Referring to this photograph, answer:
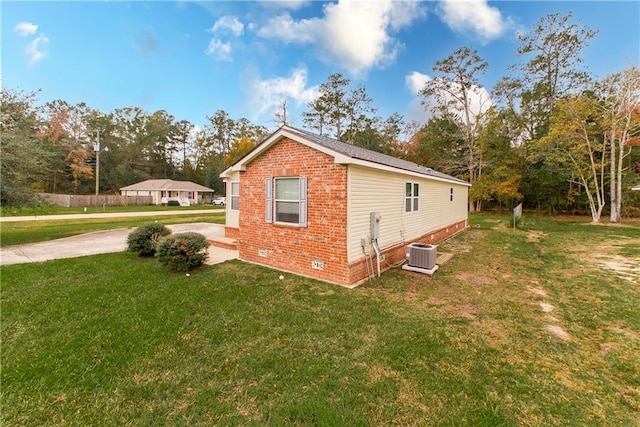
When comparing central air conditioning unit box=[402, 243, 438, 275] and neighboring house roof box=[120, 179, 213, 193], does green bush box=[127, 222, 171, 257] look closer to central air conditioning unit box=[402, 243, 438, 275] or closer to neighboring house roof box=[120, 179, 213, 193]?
central air conditioning unit box=[402, 243, 438, 275]

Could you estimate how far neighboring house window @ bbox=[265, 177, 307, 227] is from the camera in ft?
20.4

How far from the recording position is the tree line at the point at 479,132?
625 inches

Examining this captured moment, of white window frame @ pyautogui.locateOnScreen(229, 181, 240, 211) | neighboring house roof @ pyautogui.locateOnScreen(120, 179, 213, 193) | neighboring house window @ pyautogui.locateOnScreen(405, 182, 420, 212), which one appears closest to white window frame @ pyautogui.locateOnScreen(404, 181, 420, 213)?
neighboring house window @ pyautogui.locateOnScreen(405, 182, 420, 212)

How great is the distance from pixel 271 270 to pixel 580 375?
18.6 feet

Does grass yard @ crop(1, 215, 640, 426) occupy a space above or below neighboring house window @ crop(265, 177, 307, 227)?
below

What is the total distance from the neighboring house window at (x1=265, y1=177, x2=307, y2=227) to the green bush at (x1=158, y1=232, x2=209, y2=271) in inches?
75.6

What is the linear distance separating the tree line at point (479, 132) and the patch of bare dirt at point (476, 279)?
45.0 feet

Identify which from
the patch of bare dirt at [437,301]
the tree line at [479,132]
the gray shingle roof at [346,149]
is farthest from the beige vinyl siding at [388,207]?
the tree line at [479,132]

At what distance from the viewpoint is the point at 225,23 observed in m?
11.0

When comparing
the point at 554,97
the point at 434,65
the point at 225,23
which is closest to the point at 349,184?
the point at 225,23

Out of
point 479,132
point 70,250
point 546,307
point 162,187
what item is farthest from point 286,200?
point 162,187

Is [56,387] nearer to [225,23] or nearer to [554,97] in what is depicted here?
[225,23]

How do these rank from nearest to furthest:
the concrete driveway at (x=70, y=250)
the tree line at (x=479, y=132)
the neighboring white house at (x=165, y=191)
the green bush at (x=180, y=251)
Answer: the green bush at (x=180, y=251) < the concrete driveway at (x=70, y=250) < the tree line at (x=479, y=132) < the neighboring white house at (x=165, y=191)

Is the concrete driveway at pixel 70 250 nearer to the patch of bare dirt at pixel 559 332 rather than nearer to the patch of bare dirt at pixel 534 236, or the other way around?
the patch of bare dirt at pixel 559 332
